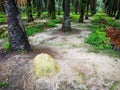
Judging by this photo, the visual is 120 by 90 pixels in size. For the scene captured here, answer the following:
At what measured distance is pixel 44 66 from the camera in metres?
8.09

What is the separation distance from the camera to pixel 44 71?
313 inches

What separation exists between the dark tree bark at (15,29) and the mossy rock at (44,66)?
70.8 inches

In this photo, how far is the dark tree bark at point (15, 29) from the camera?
A: 977 cm

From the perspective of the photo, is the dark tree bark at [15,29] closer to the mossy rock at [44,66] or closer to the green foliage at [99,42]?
the mossy rock at [44,66]

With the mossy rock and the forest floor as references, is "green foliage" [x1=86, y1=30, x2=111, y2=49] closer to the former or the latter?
the forest floor

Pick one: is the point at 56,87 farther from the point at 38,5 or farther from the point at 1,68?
the point at 38,5

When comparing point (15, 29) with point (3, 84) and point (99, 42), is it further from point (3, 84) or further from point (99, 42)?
point (99, 42)

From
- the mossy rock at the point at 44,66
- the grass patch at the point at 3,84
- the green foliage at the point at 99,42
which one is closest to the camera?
the grass patch at the point at 3,84

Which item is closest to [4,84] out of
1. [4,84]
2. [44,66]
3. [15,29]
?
[4,84]

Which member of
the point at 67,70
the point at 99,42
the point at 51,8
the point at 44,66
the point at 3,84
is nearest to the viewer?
the point at 3,84

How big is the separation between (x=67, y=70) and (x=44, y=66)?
880 mm

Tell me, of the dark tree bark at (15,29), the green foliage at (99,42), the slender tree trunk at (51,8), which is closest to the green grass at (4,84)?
the dark tree bark at (15,29)

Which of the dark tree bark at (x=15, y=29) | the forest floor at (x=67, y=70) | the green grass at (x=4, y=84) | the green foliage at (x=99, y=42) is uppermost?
the dark tree bark at (x=15, y=29)

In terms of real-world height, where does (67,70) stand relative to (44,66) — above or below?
below
